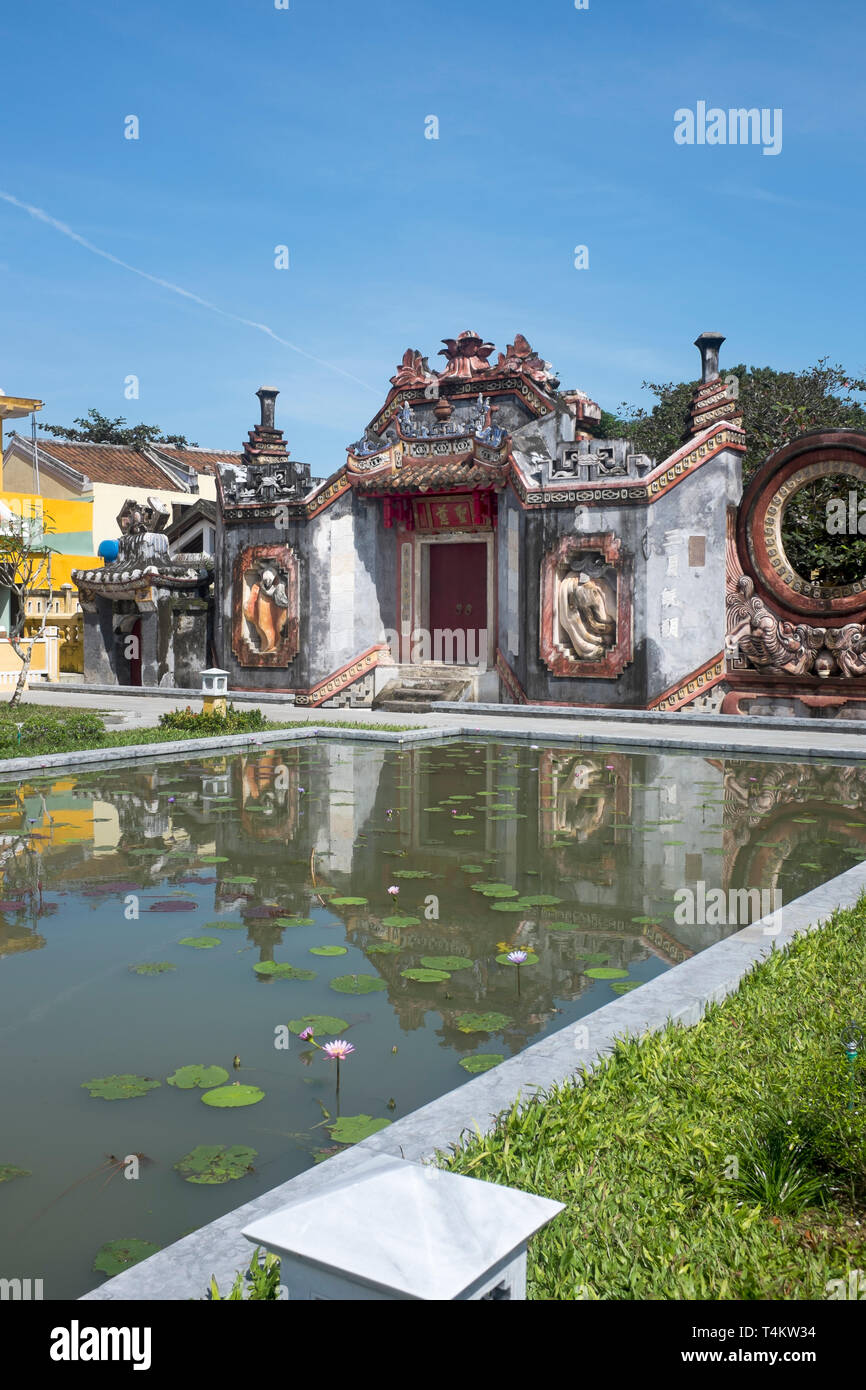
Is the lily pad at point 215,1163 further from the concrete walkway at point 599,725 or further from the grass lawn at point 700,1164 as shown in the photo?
the concrete walkway at point 599,725

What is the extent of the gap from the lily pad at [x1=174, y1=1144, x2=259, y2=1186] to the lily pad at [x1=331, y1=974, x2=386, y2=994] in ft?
4.21

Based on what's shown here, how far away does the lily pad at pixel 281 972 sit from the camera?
4480mm

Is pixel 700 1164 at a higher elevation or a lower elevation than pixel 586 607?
lower

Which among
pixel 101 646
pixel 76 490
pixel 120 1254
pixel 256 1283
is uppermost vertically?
pixel 76 490

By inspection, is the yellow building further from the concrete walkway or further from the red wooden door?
the red wooden door

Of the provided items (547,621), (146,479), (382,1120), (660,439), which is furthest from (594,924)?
(146,479)

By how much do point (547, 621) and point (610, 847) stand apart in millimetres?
10110

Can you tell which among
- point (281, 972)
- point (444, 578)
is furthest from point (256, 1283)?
point (444, 578)

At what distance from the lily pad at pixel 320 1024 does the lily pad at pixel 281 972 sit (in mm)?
436

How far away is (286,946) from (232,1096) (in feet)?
5.11

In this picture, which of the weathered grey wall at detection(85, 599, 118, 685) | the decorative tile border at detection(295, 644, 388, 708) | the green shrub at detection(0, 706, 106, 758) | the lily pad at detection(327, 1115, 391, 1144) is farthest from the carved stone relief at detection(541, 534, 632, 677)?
the lily pad at detection(327, 1115, 391, 1144)

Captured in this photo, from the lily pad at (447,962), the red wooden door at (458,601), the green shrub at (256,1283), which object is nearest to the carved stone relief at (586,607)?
the red wooden door at (458,601)

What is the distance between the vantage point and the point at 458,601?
19.5 metres

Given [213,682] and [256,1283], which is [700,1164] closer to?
[256,1283]
